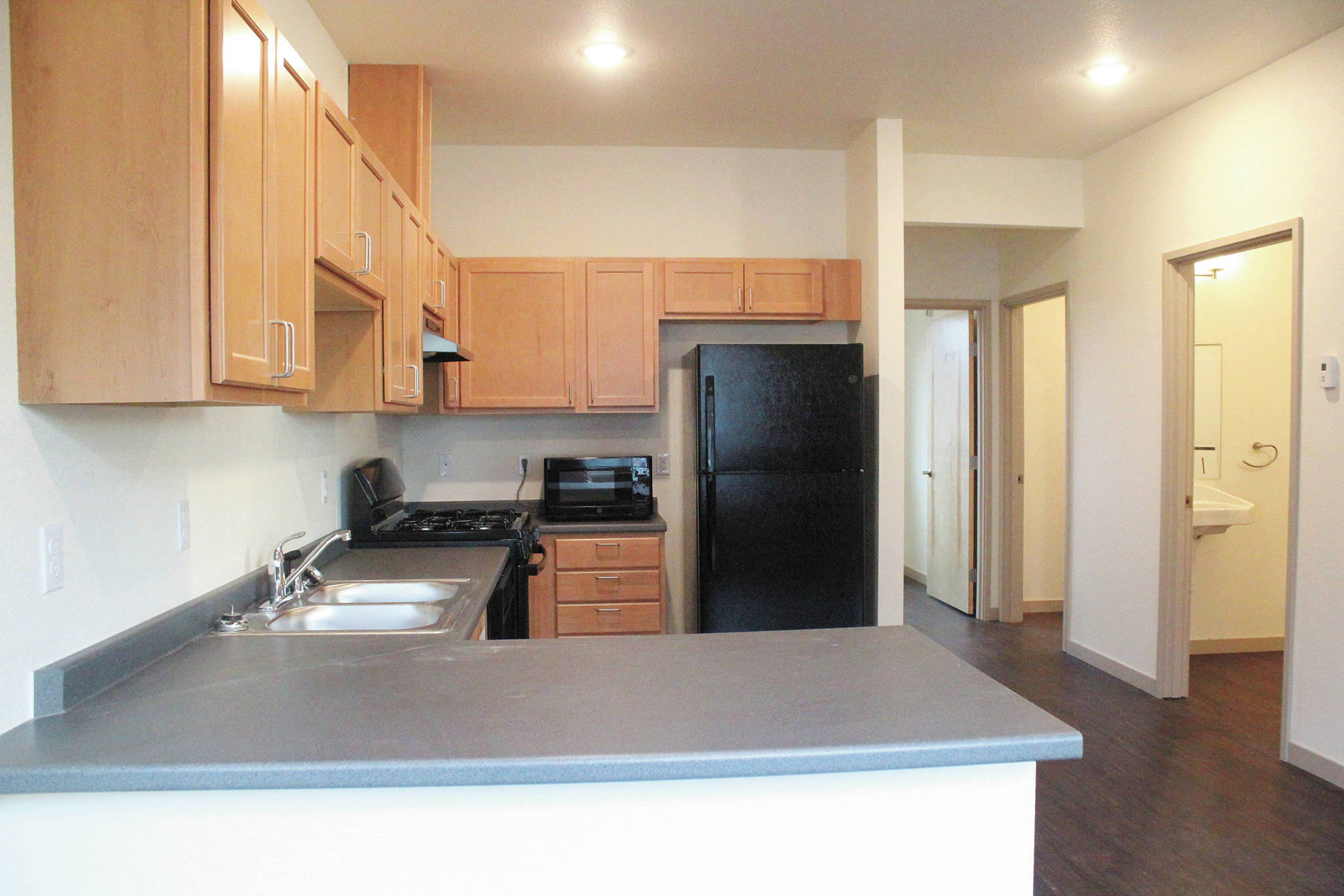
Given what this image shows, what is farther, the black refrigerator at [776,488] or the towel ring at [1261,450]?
the towel ring at [1261,450]

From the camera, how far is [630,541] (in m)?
3.69

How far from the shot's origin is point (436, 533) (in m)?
3.08

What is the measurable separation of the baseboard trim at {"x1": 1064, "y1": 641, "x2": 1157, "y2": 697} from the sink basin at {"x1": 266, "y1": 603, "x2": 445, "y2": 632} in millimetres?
3355

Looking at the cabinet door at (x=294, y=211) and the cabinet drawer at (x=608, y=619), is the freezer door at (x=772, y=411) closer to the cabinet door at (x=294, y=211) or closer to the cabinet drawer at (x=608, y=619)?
the cabinet drawer at (x=608, y=619)

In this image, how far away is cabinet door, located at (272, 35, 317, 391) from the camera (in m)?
1.54

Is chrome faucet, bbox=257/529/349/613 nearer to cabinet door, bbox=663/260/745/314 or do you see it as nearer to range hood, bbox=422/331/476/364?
range hood, bbox=422/331/476/364

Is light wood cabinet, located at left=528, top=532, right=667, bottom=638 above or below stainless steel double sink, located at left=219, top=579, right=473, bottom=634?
below

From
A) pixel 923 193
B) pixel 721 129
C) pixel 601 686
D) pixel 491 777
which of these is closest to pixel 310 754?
pixel 491 777

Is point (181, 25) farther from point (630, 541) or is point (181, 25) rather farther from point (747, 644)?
point (630, 541)

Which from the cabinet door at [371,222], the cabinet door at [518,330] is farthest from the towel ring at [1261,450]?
the cabinet door at [371,222]

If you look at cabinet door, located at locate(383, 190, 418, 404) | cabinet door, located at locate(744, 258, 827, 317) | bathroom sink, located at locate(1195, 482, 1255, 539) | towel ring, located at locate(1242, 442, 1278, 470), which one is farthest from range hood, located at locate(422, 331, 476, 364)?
towel ring, located at locate(1242, 442, 1278, 470)

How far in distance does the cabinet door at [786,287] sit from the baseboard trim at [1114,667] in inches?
90.3

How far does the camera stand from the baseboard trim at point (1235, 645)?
14.9ft

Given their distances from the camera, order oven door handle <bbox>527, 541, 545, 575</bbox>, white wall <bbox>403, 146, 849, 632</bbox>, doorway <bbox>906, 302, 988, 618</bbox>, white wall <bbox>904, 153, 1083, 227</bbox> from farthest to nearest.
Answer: doorway <bbox>906, 302, 988, 618</bbox>
white wall <bbox>904, 153, 1083, 227</bbox>
white wall <bbox>403, 146, 849, 632</bbox>
oven door handle <bbox>527, 541, 545, 575</bbox>
